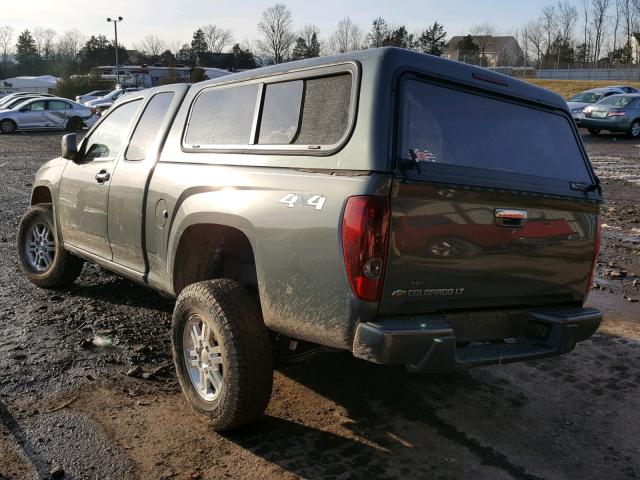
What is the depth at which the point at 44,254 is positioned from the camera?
5926mm

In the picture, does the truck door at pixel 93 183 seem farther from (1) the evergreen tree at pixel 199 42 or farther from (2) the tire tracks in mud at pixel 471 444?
(1) the evergreen tree at pixel 199 42

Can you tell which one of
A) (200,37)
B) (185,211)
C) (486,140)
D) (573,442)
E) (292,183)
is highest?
(200,37)

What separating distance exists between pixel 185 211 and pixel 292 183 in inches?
36.7

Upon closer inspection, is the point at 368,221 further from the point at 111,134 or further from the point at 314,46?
the point at 314,46

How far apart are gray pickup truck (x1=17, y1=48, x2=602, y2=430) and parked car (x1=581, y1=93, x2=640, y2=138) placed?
2019 centimetres

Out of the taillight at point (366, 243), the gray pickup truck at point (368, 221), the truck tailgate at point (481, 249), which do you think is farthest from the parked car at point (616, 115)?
the taillight at point (366, 243)

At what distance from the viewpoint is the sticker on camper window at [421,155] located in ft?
9.75

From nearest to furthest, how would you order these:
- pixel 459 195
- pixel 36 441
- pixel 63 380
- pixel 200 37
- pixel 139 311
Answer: pixel 459 195 < pixel 36 441 < pixel 63 380 < pixel 139 311 < pixel 200 37

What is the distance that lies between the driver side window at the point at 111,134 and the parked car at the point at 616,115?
68.3 feet

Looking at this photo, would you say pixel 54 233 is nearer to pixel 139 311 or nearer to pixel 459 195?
pixel 139 311

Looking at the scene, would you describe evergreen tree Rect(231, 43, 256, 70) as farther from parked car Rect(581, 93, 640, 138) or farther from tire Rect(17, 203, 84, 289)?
tire Rect(17, 203, 84, 289)

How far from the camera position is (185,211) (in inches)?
148

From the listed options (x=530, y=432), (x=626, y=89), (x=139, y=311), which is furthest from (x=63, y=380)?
(x=626, y=89)

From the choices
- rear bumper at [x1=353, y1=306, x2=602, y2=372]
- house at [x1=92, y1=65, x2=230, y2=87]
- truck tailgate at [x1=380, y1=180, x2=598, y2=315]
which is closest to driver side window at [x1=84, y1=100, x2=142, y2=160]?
truck tailgate at [x1=380, y1=180, x2=598, y2=315]
